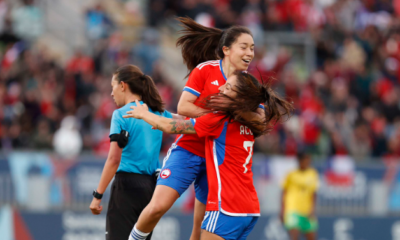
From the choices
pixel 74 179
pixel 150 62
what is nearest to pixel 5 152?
pixel 74 179

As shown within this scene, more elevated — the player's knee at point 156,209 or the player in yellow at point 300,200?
the player in yellow at point 300,200

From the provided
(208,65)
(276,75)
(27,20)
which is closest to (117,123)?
(208,65)

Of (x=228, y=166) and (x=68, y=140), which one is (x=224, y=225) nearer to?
(x=228, y=166)

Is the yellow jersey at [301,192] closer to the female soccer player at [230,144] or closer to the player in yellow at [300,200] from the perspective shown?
the player in yellow at [300,200]

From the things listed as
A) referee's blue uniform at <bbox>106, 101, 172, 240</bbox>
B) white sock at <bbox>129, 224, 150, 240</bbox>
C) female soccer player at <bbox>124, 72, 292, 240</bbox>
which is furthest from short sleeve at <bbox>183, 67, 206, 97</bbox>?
white sock at <bbox>129, 224, 150, 240</bbox>

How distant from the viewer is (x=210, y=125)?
540 cm

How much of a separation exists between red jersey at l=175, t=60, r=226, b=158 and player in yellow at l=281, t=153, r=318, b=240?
237 inches

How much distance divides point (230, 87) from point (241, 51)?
48 cm

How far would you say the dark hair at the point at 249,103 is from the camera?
5379 mm

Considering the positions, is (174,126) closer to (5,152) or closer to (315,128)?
(5,152)

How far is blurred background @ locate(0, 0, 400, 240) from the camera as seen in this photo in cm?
1167

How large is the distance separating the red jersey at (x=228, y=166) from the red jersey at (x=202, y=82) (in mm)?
431

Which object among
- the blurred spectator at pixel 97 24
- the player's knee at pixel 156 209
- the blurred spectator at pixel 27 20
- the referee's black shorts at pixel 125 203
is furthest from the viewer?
the blurred spectator at pixel 97 24

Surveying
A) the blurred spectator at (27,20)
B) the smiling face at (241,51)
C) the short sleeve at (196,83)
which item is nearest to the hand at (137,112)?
the short sleeve at (196,83)
